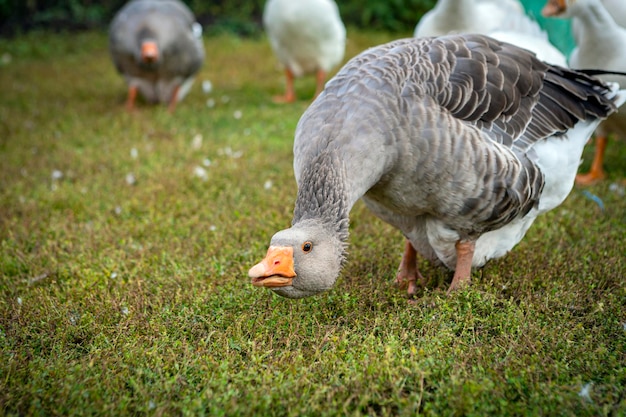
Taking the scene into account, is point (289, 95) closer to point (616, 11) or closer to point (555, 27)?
point (555, 27)

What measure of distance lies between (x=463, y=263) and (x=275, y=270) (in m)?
1.56

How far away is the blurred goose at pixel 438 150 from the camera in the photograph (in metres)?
3.17

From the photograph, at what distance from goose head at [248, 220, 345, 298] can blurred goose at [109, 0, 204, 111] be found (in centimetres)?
654

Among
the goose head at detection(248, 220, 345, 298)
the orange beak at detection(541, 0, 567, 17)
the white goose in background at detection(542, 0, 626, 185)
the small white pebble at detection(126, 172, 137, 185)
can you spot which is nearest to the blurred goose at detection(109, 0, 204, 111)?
the small white pebble at detection(126, 172, 137, 185)

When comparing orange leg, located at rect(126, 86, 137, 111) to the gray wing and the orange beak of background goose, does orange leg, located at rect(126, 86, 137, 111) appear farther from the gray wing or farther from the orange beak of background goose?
the orange beak of background goose

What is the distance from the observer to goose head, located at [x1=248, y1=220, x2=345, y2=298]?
294 centimetres

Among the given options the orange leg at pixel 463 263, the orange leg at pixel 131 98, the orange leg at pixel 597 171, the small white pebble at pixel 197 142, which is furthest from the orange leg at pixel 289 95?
the orange leg at pixel 463 263

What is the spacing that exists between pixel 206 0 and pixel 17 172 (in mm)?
11680

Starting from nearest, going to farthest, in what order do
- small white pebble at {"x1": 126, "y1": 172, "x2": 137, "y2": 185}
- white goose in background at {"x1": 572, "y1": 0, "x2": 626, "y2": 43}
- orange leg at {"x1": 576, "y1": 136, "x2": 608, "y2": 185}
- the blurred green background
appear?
white goose in background at {"x1": 572, "y1": 0, "x2": 626, "y2": 43} < orange leg at {"x1": 576, "y1": 136, "x2": 608, "y2": 185} < small white pebble at {"x1": 126, "y1": 172, "x2": 137, "y2": 185} < the blurred green background

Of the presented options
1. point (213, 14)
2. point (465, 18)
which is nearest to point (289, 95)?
point (465, 18)

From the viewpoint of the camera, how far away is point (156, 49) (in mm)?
8766

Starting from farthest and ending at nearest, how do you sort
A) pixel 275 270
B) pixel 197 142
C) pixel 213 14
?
pixel 213 14, pixel 197 142, pixel 275 270

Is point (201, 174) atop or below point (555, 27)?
below

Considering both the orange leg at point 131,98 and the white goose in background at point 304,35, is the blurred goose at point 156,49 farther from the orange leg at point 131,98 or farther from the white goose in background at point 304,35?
the white goose in background at point 304,35
